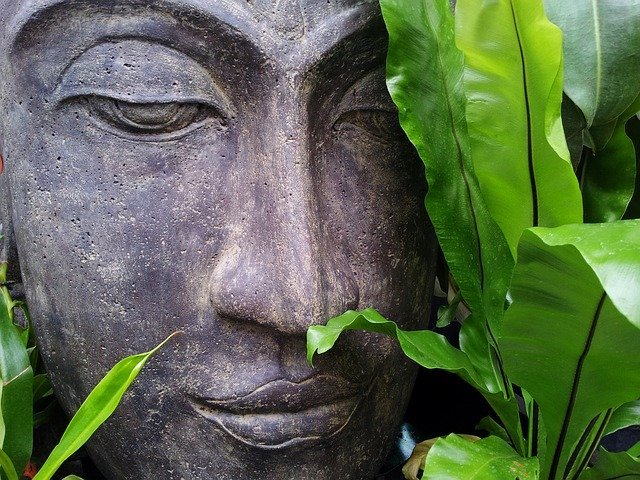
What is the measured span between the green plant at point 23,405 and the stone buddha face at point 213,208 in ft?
0.23

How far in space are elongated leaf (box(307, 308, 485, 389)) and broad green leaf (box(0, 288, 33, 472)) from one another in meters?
0.47

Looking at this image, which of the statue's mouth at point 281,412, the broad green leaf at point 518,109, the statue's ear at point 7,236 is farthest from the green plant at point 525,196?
the statue's ear at point 7,236

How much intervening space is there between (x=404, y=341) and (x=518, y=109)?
339 millimetres

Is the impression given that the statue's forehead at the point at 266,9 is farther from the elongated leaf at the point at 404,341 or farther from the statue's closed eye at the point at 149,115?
the elongated leaf at the point at 404,341

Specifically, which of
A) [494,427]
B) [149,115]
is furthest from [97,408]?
[494,427]

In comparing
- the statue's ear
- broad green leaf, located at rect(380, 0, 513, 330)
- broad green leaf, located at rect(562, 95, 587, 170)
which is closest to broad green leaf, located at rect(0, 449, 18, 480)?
the statue's ear

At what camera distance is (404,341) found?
110 centimetres

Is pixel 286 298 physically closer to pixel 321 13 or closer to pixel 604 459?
pixel 321 13

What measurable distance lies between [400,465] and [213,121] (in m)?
0.87

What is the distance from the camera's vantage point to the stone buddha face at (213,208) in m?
1.09

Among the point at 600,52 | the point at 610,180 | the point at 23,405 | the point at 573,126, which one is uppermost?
the point at 600,52

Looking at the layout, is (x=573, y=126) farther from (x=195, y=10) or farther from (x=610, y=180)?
(x=195, y=10)

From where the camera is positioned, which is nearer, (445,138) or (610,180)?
(445,138)

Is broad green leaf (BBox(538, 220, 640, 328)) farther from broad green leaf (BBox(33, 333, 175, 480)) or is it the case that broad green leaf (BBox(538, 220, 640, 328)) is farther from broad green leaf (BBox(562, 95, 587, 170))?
broad green leaf (BBox(33, 333, 175, 480))
